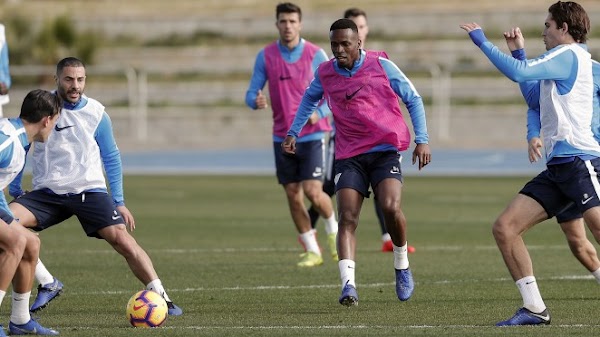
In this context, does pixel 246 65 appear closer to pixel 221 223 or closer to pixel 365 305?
pixel 221 223

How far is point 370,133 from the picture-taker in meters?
9.57

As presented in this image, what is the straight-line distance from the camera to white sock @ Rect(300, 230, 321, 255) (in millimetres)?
12418

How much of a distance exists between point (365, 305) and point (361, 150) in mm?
1187

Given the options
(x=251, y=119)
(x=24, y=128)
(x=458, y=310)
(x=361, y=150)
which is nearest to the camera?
(x=24, y=128)

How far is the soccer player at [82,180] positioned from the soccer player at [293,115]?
3575 millimetres

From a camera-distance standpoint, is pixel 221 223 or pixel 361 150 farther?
pixel 221 223

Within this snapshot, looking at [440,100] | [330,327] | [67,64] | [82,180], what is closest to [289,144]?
[82,180]

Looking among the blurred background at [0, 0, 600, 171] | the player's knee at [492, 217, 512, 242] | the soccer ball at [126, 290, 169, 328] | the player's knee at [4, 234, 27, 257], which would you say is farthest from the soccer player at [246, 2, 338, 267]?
the blurred background at [0, 0, 600, 171]

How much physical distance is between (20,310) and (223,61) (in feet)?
108

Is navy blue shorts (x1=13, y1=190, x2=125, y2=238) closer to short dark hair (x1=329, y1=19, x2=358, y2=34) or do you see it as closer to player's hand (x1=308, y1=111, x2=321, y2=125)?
short dark hair (x1=329, y1=19, x2=358, y2=34)

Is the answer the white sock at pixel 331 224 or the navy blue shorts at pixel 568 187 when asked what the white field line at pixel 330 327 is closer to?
the navy blue shorts at pixel 568 187

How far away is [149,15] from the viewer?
45031 mm

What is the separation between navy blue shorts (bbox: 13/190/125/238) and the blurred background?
18.0 metres

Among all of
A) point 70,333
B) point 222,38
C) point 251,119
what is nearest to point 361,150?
point 70,333
